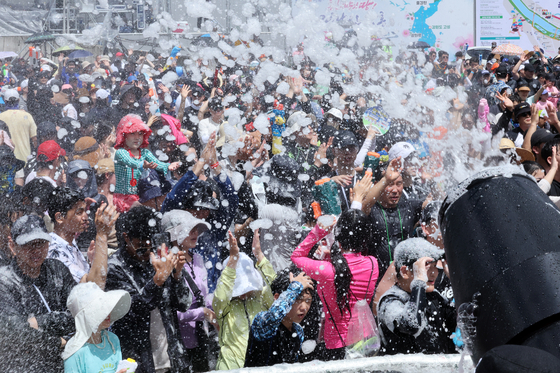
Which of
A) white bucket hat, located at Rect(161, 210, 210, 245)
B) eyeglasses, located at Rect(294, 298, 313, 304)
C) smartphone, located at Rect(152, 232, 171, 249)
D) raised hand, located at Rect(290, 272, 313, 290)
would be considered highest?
smartphone, located at Rect(152, 232, 171, 249)

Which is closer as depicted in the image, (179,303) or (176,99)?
(179,303)

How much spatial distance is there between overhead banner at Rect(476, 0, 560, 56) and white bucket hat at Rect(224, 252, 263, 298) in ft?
44.9

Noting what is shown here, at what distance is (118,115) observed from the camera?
6.85 metres

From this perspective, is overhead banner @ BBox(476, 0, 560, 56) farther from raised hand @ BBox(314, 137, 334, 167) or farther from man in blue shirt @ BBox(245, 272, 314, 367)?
man in blue shirt @ BBox(245, 272, 314, 367)

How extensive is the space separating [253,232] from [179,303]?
3.30ft

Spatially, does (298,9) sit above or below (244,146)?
above

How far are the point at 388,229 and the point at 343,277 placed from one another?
2.38 ft

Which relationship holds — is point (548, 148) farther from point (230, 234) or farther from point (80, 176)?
point (80, 176)

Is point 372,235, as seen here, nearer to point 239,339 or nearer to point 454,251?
point 239,339

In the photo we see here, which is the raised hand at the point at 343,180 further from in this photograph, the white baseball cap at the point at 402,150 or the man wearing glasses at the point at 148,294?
the man wearing glasses at the point at 148,294

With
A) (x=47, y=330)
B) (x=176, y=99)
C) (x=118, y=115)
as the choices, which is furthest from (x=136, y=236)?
(x=176, y=99)

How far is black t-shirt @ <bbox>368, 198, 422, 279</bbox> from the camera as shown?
370 centimetres

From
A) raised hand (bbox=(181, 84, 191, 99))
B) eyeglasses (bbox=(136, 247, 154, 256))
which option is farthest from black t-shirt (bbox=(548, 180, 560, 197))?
raised hand (bbox=(181, 84, 191, 99))

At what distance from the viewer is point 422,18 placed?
13742mm
